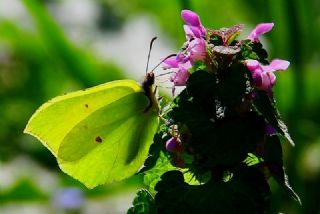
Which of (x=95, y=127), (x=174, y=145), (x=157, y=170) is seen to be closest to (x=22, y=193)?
(x=95, y=127)

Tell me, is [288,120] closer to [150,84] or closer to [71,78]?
[71,78]

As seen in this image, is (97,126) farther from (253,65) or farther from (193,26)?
(253,65)

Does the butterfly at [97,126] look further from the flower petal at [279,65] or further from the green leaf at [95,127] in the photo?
the flower petal at [279,65]

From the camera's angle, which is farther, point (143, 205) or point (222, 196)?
point (143, 205)

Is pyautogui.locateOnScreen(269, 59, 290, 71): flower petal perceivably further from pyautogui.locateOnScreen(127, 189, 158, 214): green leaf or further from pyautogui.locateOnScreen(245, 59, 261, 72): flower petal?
pyautogui.locateOnScreen(127, 189, 158, 214): green leaf

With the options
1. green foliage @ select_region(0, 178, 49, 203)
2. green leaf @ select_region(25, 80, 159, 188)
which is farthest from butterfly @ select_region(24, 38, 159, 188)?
green foliage @ select_region(0, 178, 49, 203)

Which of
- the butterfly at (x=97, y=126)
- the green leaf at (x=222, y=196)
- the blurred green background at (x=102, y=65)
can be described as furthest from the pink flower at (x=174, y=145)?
the blurred green background at (x=102, y=65)
